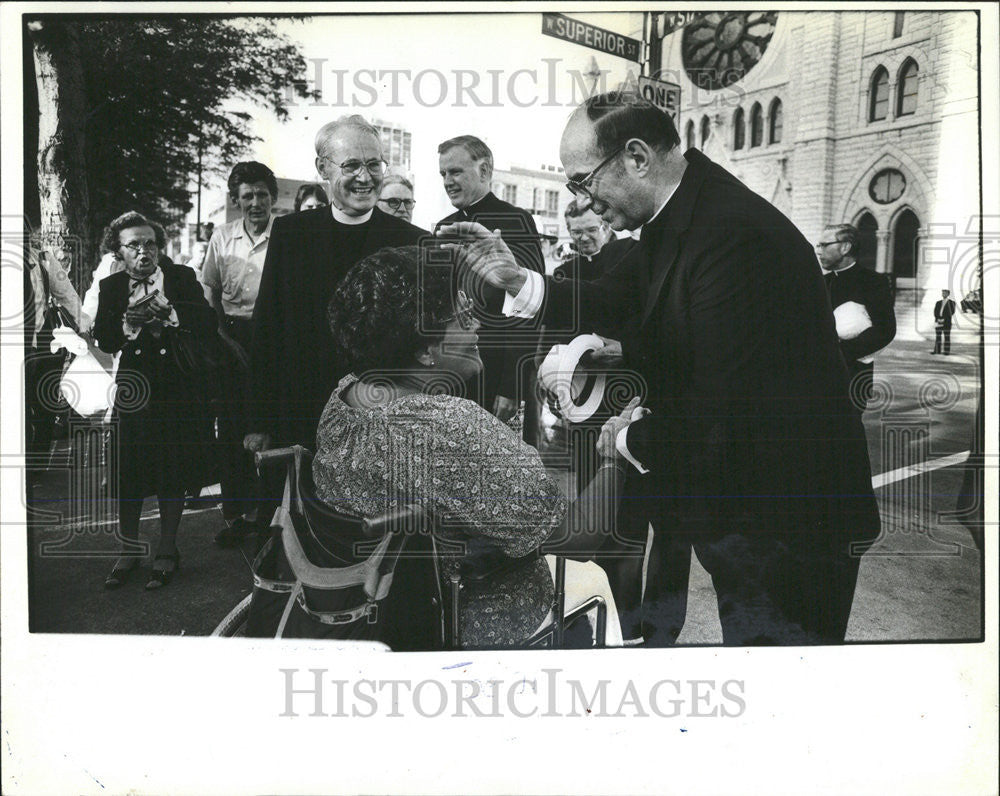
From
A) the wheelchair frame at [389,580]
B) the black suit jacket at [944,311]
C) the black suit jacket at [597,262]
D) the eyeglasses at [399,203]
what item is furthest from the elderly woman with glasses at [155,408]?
the black suit jacket at [944,311]

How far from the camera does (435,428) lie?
2.77 m

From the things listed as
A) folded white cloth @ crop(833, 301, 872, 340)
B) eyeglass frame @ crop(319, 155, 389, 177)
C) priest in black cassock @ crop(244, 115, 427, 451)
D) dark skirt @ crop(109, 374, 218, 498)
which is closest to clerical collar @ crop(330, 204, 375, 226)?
priest in black cassock @ crop(244, 115, 427, 451)

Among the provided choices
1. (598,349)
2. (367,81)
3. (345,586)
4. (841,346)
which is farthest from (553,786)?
(367,81)

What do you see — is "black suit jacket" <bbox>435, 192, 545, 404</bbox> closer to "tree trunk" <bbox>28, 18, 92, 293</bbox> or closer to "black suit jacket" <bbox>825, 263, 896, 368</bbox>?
"black suit jacket" <bbox>825, 263, 896, 368</bbox>

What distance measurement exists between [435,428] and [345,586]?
2.25 feet

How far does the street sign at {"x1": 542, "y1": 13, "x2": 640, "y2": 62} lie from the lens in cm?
300

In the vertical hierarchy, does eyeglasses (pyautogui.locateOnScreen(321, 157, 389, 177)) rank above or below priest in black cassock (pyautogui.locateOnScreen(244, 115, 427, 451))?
above

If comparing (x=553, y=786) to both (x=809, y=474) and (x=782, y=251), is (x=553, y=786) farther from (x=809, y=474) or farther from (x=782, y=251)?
(x=782, y=251)

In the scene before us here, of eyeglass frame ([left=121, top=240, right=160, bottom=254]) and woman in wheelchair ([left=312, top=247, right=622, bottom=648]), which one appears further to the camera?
eyeglass frame ([left=121, top=240, right=160, bottom=254])

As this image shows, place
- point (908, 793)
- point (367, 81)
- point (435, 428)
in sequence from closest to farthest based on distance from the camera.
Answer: point (435, 428)
point (367, 81)
point (908, 793)

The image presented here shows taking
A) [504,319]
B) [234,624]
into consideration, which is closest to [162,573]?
[234,624]

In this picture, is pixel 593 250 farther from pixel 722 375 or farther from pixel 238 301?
pixel 238 301

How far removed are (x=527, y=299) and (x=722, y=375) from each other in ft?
2.67

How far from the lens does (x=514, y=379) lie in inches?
120
